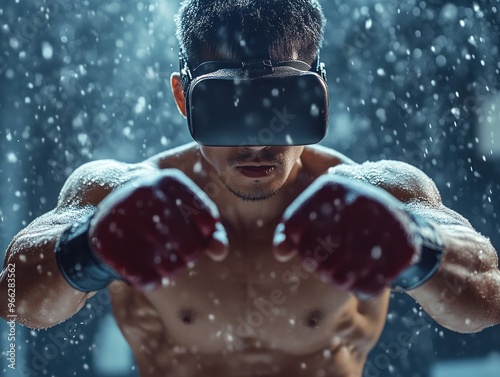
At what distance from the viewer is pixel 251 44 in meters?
1.04

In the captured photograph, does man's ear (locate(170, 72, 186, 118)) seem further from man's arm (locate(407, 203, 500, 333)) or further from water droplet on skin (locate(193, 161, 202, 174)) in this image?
man's arm (locate(407, 203, 500, 333))

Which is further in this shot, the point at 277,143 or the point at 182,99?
the point at 182,99

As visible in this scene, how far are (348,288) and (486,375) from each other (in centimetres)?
269

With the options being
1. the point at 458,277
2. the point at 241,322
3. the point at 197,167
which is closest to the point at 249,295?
the point at 241,322

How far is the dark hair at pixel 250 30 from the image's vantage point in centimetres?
105

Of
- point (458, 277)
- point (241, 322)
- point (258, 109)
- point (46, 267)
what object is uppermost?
point (258, 109)

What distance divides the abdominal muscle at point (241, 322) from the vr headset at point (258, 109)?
28cm

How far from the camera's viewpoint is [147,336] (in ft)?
3.76

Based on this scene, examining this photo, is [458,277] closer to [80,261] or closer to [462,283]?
[462,283]

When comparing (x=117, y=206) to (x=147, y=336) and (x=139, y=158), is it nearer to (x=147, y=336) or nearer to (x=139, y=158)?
(x=147, y=336)

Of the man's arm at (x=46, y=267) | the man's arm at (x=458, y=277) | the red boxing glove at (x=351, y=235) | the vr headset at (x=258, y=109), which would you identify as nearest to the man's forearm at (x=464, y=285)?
the man's arm at (x=458, y=277)

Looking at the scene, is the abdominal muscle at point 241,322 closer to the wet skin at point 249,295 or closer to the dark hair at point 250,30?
the wet skin at point 249,295

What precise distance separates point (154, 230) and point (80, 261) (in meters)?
0.15

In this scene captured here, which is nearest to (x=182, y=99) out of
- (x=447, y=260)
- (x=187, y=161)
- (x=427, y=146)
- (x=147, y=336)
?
(x=187, y=161)
